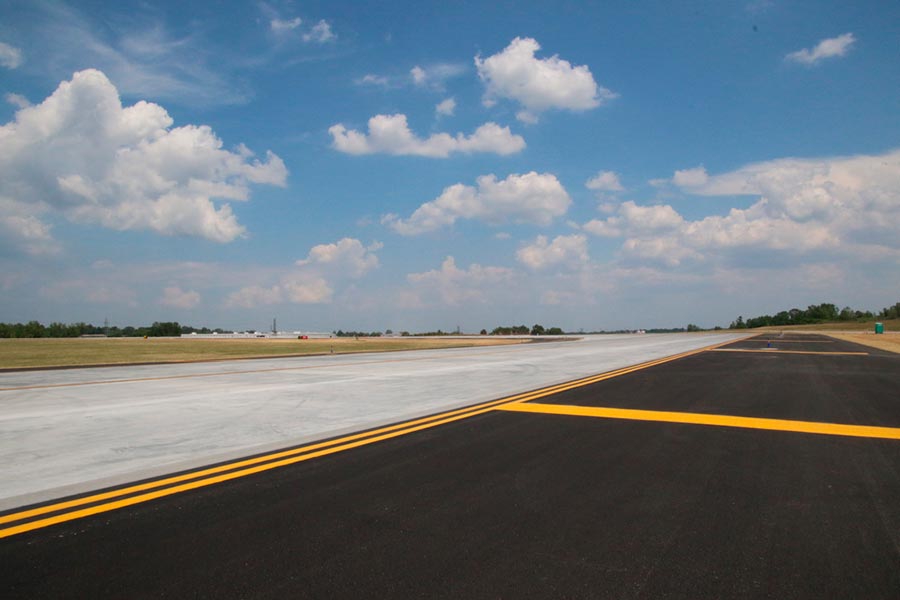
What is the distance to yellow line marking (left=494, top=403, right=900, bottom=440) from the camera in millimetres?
7324

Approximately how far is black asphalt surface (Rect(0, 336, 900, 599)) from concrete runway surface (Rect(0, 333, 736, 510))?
4.29 feet

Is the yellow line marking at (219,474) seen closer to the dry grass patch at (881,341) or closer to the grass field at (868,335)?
the dry grass patch at (881,341)

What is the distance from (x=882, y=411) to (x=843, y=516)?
267 inches

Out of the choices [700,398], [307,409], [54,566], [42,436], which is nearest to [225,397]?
[307,409]

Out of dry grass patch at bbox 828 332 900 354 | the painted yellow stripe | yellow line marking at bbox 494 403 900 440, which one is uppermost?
the painted yellow stripe

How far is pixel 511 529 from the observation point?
383 centimetres

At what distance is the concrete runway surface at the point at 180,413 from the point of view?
18.0 ft

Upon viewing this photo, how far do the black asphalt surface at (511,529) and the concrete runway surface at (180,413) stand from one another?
4.29ft

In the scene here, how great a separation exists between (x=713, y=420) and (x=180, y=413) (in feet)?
28.6

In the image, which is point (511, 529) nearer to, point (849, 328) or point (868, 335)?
point (868, 335)

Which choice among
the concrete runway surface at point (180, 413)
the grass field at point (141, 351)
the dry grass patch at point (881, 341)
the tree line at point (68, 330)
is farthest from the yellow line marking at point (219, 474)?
the tree line at point (68, 330)

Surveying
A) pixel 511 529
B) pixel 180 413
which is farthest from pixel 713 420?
pixel 180 413

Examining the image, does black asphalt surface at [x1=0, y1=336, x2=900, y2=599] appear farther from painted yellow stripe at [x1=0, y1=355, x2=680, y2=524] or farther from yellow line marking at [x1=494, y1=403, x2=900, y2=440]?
yellow line marking at [x1=494, y1=403, x2=900, y2=440]

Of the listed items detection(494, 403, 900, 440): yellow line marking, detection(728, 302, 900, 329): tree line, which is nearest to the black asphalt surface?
detection(494, 403, 900, 440): yellow line marking
